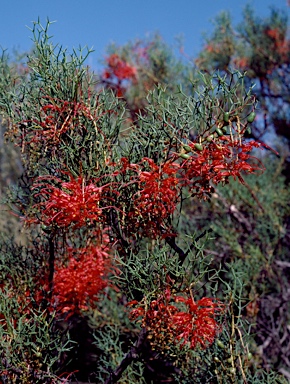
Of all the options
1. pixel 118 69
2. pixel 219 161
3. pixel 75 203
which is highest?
pixel 118 69

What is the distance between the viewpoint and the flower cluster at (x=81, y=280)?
1.80m

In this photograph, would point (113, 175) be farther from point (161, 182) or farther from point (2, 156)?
point (2, 156)

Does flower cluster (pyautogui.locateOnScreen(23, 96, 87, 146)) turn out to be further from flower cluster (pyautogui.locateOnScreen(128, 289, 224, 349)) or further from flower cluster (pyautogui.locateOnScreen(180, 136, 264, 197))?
flower cluster (pyautogui.locateOnScreen(128, 289, 224, 349))

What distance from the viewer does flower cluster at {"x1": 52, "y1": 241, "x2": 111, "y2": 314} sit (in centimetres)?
180

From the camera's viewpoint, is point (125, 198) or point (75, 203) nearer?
point (75, 203)

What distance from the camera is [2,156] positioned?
8094mm

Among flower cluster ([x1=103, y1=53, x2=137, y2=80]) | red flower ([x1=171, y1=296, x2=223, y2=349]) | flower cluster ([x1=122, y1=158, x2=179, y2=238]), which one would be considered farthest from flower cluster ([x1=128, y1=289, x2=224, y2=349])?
flower cluster ([x1=103, y1=53, x2=137, y2=80])

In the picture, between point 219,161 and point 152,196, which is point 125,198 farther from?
point 219,161

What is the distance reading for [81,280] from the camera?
5.88 feet

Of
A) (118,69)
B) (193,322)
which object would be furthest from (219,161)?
(118,69)

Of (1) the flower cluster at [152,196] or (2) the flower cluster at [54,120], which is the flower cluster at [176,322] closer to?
(1) the flower cluster at [152,196]

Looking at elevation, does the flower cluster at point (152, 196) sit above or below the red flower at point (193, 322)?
above

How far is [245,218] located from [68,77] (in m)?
2.51

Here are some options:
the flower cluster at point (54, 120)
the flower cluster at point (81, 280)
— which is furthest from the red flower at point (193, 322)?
the flower cluster at point (54, 120)
